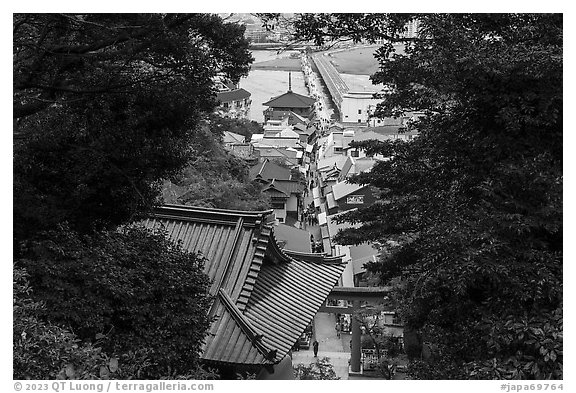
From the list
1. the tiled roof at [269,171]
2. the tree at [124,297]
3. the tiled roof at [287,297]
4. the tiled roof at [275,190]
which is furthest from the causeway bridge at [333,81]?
the tree at [124,297]

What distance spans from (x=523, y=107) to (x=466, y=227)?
1.03 m

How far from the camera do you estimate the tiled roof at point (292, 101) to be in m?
36.2

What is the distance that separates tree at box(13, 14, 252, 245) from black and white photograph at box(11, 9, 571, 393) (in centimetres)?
2

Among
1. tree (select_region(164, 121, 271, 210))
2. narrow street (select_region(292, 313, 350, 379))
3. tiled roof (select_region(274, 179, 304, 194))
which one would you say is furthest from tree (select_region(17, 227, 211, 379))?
tiled roof (select_region(274, 179, 304, 194))

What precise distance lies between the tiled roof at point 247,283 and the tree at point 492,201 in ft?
5.28

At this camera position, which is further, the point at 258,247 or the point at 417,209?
the point at 258,247

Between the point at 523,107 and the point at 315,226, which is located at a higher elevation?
the point at 523,107

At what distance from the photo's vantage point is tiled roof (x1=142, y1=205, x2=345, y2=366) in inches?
266

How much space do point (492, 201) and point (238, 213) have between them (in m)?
3.59

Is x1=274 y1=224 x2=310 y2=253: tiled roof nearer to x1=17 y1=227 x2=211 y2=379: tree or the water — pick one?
x1=17 y1=227 x2=211 y2=379: tree

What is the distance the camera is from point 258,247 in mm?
7852

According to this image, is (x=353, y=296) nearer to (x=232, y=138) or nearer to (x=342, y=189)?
(x=342, y=189)

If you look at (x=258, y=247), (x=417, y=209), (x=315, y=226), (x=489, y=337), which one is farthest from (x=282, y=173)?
(x=489, y=337)

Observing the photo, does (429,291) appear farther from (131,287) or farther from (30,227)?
(30,227)
